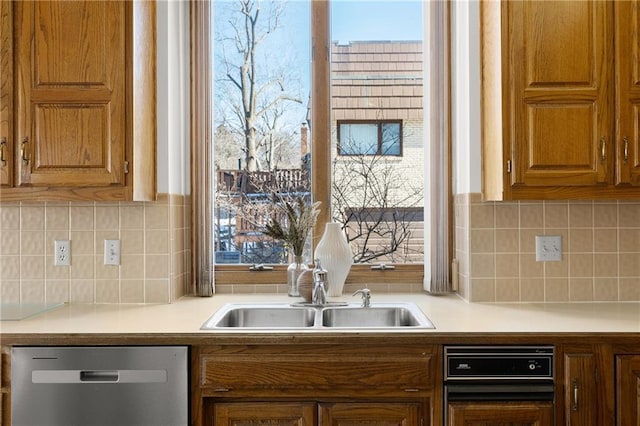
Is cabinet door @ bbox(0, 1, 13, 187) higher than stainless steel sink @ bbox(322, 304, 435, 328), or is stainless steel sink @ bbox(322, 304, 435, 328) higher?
cabinet door @ bbox(0, 1, 13, 187)

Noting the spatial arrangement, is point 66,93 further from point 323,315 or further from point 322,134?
point 323,315

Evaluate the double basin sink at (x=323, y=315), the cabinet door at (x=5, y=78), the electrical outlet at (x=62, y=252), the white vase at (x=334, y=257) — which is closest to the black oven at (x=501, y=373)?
the double basin sink at (x=323, y=315)

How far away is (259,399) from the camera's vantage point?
1.88 meters

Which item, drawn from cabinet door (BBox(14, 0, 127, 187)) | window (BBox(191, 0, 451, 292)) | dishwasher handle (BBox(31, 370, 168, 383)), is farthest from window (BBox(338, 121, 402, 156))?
dishwasher handle (BBox(31, 370, 168, 383))

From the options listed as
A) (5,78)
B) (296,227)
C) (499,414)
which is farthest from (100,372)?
(499,414)

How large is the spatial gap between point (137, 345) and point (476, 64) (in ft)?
5.71

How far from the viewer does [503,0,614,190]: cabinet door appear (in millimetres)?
2076

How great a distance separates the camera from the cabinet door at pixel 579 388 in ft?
6.01

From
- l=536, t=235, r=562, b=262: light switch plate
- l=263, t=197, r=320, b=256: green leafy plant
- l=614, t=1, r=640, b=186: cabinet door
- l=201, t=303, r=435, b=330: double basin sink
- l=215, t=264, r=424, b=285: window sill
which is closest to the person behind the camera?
l=614, t=1, r=640, b=186: cabinet door

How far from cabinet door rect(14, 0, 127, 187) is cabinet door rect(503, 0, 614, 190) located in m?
1.49

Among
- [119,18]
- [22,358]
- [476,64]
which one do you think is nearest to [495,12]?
[476,64]

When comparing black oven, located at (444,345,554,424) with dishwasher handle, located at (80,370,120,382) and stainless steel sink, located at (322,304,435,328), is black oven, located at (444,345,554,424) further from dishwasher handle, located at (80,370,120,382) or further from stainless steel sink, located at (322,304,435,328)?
dishwasher handle, located at (80,370,120,382)

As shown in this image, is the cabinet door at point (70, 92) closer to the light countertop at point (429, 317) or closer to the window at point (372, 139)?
the light countertop at point (429, 317)

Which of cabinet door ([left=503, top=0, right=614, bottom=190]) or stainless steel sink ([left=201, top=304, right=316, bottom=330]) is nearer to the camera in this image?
cabinet door ([left=503, top=0, right=614, bottom=190])
